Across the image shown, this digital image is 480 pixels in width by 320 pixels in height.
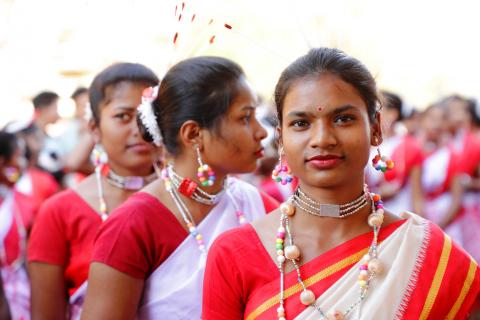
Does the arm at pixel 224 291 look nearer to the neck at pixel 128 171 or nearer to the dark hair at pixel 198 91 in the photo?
the dark hair at pixel 198 91

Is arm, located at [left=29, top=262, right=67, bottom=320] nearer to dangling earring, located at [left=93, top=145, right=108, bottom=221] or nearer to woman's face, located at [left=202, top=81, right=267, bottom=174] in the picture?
dangling earring, located at [left=93, top=145, right=108, bottom=221]

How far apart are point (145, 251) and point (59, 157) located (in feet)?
15.9

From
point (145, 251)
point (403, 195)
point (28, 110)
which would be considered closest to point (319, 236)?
point (145, 251)

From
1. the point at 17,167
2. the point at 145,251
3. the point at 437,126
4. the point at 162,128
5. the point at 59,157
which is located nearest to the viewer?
the point at 145,251

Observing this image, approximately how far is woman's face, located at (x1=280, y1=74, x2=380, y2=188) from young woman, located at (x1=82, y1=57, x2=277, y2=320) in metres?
0.67

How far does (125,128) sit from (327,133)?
1.39 m

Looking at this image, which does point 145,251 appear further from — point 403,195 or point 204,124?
point 403,195

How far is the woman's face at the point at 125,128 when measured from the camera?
11.3 feet

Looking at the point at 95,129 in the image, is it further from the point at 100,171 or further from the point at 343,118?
the point at 343,118

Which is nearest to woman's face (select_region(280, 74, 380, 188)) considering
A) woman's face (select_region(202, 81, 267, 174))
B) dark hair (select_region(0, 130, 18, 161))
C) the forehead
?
the forehead

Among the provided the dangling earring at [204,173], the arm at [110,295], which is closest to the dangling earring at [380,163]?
the dangling earring at [204,173]

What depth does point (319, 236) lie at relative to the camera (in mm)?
2438

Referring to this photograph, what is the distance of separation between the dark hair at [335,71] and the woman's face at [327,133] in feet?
0.08

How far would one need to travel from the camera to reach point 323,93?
236 centimetres
